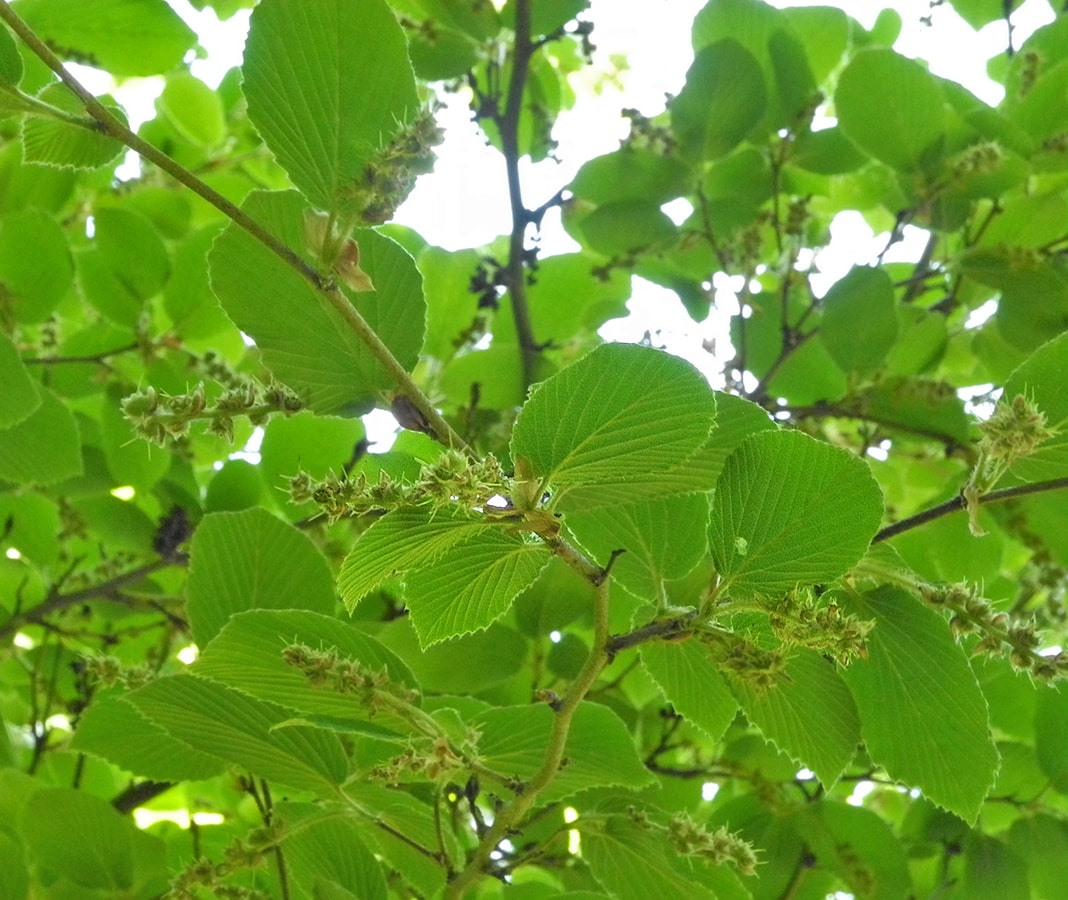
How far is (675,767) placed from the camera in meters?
1.12

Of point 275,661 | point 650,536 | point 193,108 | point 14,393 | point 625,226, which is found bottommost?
point 275,661

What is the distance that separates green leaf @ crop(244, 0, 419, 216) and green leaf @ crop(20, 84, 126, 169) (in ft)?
0.35

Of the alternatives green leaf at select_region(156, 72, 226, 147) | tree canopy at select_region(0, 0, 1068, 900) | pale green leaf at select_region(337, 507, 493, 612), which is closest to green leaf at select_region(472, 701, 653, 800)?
tree canopy at select_region(0, 0, 1068, 900)

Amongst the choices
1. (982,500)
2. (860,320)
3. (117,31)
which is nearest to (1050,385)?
(982,500)

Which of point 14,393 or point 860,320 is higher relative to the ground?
point 860,320

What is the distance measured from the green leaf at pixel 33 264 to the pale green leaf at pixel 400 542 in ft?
2.63

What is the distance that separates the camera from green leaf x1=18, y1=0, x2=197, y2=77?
41.1 inches

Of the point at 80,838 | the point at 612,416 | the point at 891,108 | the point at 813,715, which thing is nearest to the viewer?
the point at 612,416

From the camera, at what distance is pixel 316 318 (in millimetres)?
626

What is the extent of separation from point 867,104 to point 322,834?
2.98 ft

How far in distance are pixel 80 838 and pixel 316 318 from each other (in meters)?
0.57

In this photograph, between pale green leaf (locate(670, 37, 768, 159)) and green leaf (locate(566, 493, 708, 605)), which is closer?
→ green leaf (locate(566, 493, 708, 605))

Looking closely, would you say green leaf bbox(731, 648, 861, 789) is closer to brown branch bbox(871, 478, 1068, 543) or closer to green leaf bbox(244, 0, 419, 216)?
brown branch bbox(871, 478, 1068, 543)

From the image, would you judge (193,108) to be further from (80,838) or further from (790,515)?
(790,515)
